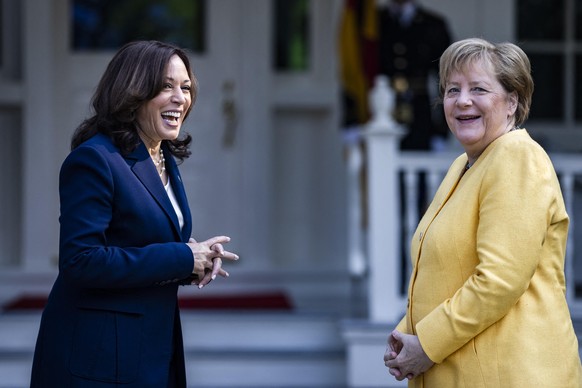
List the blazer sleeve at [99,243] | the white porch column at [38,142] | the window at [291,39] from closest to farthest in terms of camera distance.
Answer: the blazer sleeve at [99,243], the white porch column at [38,142], the window at [291,39]

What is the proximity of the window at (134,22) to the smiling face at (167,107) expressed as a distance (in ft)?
13.3

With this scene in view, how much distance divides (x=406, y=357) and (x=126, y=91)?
1017mm

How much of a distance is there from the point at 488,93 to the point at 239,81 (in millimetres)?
4291

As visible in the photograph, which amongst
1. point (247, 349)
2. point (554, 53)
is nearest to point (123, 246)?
point (247, 349)

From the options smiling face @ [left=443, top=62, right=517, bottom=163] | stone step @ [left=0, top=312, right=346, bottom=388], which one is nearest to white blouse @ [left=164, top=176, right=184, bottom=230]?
smiling face @ [left=443, top=62, right=517, bottom=163]

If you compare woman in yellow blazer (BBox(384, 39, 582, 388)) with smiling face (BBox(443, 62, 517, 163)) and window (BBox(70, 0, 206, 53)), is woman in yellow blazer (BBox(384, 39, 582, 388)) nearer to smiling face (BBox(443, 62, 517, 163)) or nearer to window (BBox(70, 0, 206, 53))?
smiling face (BBox(443, 62, 517, 163))

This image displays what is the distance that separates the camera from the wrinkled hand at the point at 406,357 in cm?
265

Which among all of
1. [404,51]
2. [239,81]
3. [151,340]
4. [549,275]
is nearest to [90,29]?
[239,81]

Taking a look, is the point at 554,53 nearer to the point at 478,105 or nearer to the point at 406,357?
the point at 478,105

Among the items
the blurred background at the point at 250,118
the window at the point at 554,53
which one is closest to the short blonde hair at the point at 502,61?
the blurred background at the point at 250,118

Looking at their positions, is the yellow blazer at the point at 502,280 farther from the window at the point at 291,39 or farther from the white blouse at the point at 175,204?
the window at the point at 291,39

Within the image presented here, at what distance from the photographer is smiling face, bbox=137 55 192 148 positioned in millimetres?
2785

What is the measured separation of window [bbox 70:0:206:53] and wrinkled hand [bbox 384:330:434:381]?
4418 millimetres

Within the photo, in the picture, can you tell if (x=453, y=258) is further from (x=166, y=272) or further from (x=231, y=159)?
(x=231, y=159)
